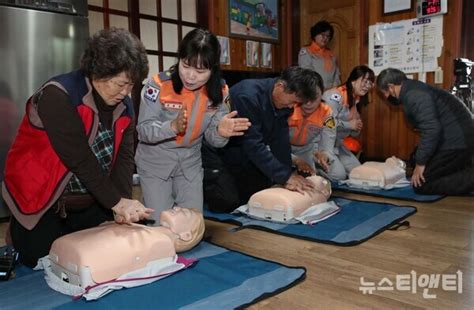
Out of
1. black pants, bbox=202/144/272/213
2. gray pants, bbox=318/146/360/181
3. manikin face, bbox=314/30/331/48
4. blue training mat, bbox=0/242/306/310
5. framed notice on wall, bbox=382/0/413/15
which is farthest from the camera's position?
manikin face, bbox=314/30/331/48

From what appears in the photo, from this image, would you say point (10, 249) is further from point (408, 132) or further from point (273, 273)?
point (408, 132)

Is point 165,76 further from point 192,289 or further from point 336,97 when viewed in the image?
point 336,97

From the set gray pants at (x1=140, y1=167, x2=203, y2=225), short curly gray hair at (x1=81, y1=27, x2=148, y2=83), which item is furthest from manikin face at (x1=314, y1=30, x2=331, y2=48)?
short curly gray hair at (x1=81, y1=27, x2=148, y2=83)

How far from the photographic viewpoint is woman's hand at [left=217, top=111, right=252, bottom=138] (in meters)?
1.80

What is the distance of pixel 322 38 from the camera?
13.8 ft

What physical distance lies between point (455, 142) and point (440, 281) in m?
1.58

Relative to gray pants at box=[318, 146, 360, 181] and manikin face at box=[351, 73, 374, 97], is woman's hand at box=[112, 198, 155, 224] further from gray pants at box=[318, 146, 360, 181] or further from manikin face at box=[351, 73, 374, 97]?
manikin face at box=[351, 73, 374, 97]

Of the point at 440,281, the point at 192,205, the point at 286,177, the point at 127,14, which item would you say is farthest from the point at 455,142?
the point at 127,14

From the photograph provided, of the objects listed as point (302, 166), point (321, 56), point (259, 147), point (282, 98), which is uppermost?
point (321, 56)

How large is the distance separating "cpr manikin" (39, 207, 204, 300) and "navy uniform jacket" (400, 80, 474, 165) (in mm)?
1861

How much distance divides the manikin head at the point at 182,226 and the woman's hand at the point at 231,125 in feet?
1.20

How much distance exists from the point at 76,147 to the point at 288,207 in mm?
1118

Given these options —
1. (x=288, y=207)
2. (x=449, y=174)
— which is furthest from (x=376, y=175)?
(x=288, y=207)

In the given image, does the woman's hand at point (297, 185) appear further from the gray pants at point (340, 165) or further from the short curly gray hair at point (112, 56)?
the short curly gray hair at point (112, 56)
